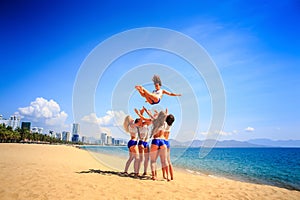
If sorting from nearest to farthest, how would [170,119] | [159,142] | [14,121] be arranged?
[159,142] → [170,119] → [14,121]

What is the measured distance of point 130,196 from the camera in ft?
17.9

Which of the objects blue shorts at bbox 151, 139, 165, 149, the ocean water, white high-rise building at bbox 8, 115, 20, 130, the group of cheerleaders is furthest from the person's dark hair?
white high-rise building at bbox 8, 115, 20, 130

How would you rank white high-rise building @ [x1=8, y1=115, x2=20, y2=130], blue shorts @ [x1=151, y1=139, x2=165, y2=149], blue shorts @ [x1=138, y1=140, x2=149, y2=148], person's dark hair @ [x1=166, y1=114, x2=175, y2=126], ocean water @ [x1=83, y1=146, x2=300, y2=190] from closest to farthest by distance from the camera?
blue shorts @ [x1=151, y1=139, x2=165, y2=149] < person's dark hair @ [x1=166, y1=114, x2=175, y2=126] < blue shorts @ [x1=138, y1=140, x2=149, y2=148] < ocean water @ [x1=83, y1=146, x2=300, y2=190] < white high-rise building @ [x1=8, y1=115, x2=20, y2=130]

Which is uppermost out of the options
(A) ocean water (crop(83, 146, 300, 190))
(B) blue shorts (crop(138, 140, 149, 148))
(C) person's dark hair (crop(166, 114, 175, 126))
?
(C) person's dark hair (crop(166, 114, 175, 126))

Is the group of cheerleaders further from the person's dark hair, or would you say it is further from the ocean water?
the ocean water

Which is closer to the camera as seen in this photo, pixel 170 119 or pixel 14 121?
pixel 170 119

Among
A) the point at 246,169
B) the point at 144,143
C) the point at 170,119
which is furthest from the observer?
the point at 246,169

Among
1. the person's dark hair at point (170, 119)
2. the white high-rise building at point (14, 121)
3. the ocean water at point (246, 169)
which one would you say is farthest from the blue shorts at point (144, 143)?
the white high-rise building at point (14, 121)

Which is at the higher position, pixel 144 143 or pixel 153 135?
pixel 153 135

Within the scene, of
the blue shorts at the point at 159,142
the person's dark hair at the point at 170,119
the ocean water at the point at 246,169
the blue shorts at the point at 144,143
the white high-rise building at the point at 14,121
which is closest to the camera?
the blue shorts at the point at 159,142

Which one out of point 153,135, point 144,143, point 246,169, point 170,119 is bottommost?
point 246,169

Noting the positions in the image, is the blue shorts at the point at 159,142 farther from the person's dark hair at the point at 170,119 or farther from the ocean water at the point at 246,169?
the ocean water at the point at 246,169

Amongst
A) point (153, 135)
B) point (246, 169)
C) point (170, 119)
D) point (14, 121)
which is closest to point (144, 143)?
point (153, 135)

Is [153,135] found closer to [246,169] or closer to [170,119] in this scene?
[170,119]
